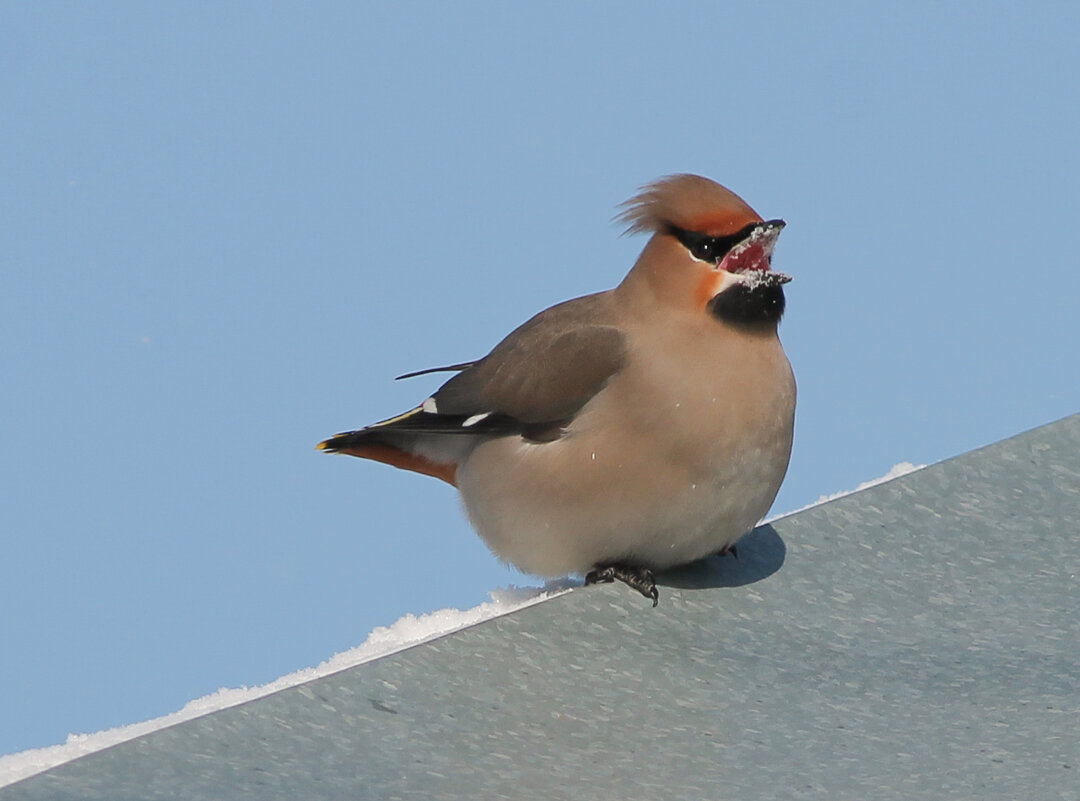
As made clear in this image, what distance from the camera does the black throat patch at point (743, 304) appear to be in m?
3.52

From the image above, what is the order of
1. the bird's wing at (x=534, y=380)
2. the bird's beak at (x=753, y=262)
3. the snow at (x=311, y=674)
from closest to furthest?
the snow at (x=311, y=674) → the bird's beak at (x=753, y=262) → the bird's wing at (x=534, y=380)

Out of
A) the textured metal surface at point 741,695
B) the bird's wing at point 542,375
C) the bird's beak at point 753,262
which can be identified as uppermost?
the bird's beak at point 753,262

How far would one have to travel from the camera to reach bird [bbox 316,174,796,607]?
11.1 ft

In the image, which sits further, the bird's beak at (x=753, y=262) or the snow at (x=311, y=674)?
the bird's beak at (x=753, y=262)

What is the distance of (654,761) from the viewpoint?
2.38 metres

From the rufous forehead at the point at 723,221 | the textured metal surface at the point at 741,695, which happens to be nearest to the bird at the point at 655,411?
the rufous forehead at the point at 723,221

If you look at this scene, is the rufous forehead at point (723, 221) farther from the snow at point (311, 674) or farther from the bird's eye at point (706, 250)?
the snow at point (311, 674)

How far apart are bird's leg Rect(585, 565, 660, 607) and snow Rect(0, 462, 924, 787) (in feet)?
0.36

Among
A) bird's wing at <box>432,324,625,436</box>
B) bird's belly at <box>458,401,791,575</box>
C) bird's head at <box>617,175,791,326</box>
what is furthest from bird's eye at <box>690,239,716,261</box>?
bird's belly at <box>458,401,791,575</box>

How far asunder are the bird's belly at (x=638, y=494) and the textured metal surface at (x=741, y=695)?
0.33ft

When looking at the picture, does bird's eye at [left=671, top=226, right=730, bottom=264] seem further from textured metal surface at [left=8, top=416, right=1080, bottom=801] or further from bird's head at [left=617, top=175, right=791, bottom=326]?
textured metal surface at [left=8, top=416, right=1080, bottom=801]

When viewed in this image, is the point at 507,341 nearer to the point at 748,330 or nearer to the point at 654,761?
the point at 748,330

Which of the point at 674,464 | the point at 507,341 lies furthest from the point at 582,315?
the point at 674,464

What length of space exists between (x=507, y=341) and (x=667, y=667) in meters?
1.35
